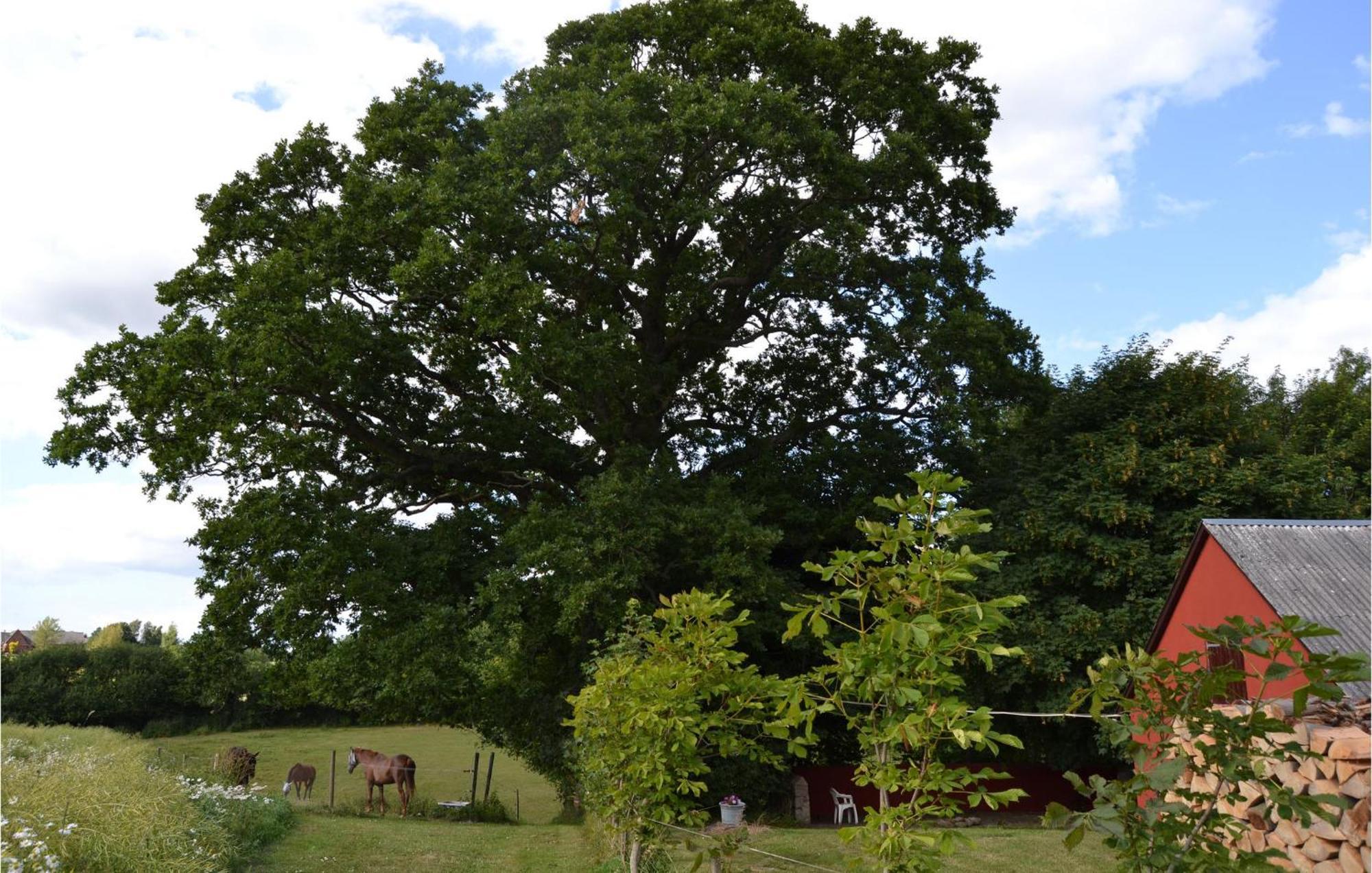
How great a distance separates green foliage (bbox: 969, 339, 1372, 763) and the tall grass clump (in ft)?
38.8

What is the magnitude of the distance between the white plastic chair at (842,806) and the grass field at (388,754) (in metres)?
5.38

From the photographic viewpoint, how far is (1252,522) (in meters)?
12.3

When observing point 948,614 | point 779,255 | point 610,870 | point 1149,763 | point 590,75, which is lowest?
point 610,870

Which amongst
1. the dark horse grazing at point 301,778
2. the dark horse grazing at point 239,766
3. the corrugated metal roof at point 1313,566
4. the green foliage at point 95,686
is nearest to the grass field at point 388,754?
the dark horse grazing at point 301,778

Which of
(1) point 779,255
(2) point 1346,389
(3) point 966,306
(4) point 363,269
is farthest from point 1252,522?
(2) point 1346,389

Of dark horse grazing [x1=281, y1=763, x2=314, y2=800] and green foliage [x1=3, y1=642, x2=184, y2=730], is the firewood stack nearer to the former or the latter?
dark horse grazing [x1=281, y1=763, x2=314, y2=800]

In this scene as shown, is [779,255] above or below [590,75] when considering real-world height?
below

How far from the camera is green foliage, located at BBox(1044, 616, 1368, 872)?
10.7 ft

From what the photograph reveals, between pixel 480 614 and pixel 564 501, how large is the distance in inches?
104

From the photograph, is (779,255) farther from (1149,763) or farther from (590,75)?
(1149,763)

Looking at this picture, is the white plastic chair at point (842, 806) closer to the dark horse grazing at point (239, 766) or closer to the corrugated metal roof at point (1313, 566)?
the corrugated metal roof at point (1313, 566)

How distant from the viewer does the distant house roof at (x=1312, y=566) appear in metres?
10.6

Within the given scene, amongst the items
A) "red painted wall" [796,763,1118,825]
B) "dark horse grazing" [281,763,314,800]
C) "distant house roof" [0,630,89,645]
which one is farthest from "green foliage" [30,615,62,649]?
"red painted wall" [796,763,1118,825]

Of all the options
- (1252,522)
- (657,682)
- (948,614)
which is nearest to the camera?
(948,614)
